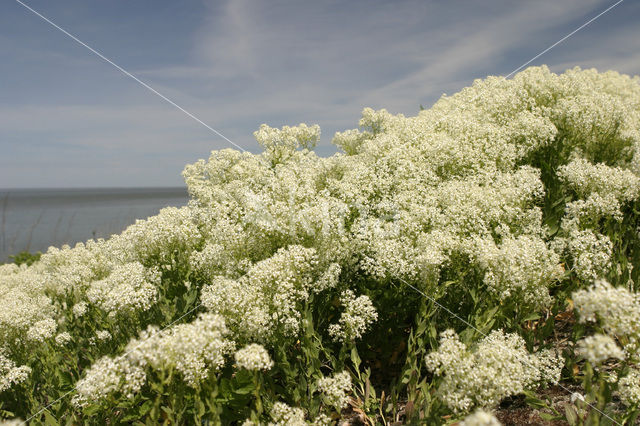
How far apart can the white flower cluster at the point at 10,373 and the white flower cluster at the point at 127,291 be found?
0.92 m

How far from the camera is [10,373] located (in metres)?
3.78

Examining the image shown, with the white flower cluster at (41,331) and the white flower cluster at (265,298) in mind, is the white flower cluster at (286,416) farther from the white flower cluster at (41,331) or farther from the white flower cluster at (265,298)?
the white flower cluster at (41,331)

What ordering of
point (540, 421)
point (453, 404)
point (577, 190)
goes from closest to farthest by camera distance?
point (453, 404), point (540, 421), point (577, 190)

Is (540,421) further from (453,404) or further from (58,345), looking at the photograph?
(58,345)

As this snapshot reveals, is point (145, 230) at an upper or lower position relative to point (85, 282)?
upper

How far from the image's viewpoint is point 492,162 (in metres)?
5.19

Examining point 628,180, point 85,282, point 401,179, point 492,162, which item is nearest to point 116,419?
point 85,282

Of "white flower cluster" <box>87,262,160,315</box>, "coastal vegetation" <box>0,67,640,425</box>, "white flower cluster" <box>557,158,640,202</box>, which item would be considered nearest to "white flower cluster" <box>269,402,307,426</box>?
"coastal vegetation" <box>0,67,640,425</box>

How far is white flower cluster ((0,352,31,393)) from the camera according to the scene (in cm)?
376

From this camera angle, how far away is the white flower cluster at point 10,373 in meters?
3.76

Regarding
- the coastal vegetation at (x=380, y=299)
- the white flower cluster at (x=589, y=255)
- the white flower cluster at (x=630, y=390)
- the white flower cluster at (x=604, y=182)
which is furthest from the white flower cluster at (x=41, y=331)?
→ the white flower cluster at (x=604, y=182)

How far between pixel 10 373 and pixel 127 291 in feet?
4.81

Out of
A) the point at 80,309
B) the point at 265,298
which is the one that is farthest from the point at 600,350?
the point at 80,309

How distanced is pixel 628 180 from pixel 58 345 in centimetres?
704
